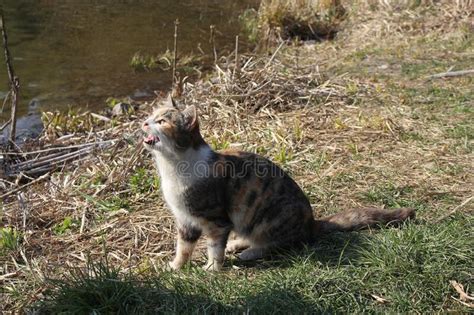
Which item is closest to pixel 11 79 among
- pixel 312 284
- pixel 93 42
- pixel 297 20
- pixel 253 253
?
pixel 253 253

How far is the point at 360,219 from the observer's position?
4191mm

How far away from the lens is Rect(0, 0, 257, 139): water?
9461 mm

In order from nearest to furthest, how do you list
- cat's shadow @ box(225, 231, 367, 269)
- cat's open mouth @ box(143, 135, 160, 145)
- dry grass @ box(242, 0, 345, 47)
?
cat's open mouth @ box(143, 135, 160, 145), cat's shadow @ box(225, 231, 367, 269), dry grass @ box(242, 0, 345, 47)

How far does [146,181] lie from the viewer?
5438 millimetres

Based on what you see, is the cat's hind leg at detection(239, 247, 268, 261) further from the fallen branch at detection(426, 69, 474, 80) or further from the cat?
the fallen branch at detection(426, 69, 474, 80)

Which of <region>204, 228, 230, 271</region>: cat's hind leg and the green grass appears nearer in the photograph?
the green grass

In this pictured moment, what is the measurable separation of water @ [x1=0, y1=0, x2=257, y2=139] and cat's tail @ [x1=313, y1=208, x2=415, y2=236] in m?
5.34

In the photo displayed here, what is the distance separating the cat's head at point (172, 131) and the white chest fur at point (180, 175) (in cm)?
7

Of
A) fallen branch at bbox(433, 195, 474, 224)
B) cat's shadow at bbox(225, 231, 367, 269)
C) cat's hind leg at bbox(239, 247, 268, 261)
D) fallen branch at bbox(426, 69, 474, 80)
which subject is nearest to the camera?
cat's shadow at bbox(225, 231, 367, 269)

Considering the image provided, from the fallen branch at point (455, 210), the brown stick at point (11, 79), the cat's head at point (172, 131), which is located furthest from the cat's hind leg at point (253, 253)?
the brown stick at point (11, 79)

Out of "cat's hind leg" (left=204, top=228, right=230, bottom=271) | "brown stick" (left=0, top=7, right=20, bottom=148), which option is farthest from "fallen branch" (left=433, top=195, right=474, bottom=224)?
"brown stick" (left=0, top=7, right=20, bottom=148)

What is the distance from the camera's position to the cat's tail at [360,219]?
4.17 metres

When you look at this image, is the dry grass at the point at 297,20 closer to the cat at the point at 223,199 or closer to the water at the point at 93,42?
the water at the point at 93,42

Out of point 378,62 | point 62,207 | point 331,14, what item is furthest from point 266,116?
point 331,14
